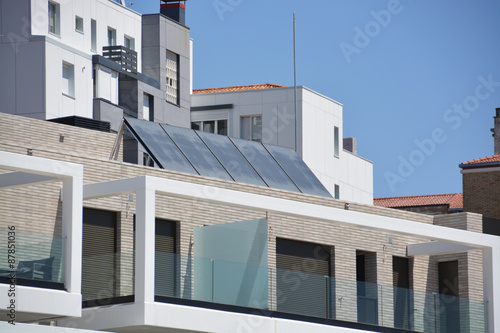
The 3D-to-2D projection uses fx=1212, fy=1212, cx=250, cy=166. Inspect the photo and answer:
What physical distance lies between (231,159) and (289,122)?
1903 centimetres

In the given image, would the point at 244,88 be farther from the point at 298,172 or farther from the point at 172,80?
the point at 298,172

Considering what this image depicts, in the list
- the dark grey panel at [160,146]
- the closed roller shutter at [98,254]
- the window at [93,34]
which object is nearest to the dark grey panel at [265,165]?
the dark grey panel at [160,146]

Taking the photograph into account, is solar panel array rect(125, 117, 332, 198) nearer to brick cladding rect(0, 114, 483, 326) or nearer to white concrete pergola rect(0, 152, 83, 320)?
brick cladding rect(0, 114, 483, 326)

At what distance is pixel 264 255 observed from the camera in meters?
26.7

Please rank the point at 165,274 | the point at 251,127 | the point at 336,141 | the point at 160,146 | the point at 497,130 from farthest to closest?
the point at 497,130 < the point at 336,141 < the point at 251,127 < the point at 160,146 < the point at 165,274

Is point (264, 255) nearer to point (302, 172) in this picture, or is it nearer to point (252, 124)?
point (302, 172)

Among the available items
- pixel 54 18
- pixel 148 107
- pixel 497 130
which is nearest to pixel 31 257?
pixel 54 18

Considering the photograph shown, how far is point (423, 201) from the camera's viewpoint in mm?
67312

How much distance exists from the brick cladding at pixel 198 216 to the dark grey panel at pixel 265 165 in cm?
347

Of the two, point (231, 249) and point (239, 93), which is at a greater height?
point (239, 93)

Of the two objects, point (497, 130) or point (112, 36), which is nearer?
point (112, 36)

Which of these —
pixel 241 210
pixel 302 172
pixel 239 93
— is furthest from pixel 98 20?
pixel 241 210

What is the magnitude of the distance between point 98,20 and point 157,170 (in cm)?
2446

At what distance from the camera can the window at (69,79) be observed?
157ft
